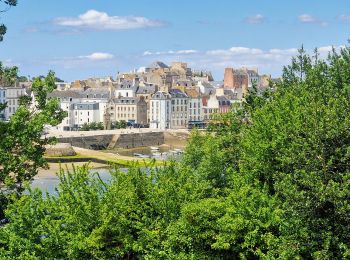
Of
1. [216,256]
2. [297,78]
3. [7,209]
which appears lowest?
[216,256]

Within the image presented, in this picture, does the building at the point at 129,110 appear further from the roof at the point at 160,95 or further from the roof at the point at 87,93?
the roof at the point at 87,93

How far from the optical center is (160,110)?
15425 centimetres

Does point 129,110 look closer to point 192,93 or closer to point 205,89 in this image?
point 192,93

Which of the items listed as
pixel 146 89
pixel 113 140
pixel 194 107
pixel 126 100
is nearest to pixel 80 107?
pixel 126 100

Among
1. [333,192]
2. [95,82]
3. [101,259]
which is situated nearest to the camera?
[333,192]

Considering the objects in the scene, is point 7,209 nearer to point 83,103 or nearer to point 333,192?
point 333,192

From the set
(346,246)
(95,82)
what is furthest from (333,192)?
(95,82)

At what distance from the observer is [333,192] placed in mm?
19234

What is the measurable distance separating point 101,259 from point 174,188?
3.63m

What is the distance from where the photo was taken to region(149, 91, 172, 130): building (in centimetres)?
15362

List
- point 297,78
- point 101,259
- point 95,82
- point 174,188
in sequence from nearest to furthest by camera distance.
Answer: point 101,259 < point 174,188 < point 297,78 < point 95,82

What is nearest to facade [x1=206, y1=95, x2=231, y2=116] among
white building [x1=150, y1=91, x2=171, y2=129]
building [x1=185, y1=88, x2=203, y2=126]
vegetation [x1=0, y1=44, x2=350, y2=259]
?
building [x1=185, y1=88, x2=203, y2=126]

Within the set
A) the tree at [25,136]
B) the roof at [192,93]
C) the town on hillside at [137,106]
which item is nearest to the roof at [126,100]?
the town on hillside at [137,106]

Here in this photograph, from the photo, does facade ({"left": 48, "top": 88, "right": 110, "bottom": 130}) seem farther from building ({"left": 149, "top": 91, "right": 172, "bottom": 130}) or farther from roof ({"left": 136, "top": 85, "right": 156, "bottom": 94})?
building ({"left": 149, "top": 91, "right": 172, "bottom": 130})
